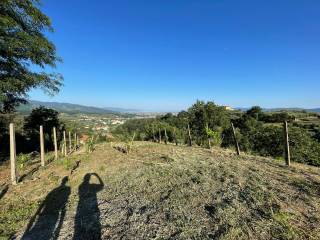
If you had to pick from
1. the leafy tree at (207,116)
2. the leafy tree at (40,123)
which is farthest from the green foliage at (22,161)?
the leafy tree at (207,116)

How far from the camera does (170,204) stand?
594cm

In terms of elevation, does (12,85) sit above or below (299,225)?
above

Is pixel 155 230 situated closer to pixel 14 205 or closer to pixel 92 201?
pixel 92 201

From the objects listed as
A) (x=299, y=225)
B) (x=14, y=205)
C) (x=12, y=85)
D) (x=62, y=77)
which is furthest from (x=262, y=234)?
(x=62, y=77)

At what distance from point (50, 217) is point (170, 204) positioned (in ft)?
9.04

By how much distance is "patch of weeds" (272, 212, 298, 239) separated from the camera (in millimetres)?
4242

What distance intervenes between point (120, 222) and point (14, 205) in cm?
364

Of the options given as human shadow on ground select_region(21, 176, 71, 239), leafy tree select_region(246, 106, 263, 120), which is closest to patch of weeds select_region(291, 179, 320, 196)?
human shadow on ground select_region(21, 176, 71, 239)

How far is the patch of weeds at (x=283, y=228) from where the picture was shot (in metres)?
4.24

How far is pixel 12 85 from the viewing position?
41.0ft

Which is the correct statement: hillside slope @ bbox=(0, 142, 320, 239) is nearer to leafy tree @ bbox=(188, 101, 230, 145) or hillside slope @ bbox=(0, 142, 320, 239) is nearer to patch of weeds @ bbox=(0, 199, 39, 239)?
patch of weeds @ bbox=(0, 199, 39, 239)

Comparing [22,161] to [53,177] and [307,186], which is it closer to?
[53,177]

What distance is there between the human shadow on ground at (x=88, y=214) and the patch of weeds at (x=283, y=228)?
3069 mm

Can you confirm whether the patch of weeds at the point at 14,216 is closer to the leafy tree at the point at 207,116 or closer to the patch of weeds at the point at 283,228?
the patch of weeds at the point at 283,228
